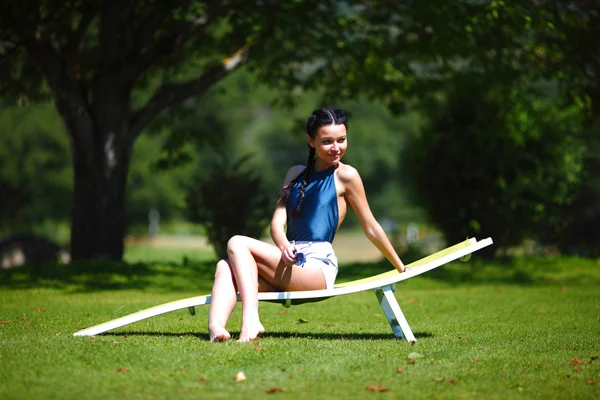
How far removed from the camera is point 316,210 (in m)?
6.47

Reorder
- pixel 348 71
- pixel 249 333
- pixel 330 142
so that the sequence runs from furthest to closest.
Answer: pixel 348 71 → pixel 330 142 → pixel 249 333

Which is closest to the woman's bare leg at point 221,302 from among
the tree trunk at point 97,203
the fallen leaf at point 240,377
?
the fallen leaf at point 240,377

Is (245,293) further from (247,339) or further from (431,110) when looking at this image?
(431,110)

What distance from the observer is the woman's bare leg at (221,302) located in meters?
6.12

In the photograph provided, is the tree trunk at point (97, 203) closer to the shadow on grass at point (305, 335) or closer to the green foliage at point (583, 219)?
the shadow on grass at point (305, 335)

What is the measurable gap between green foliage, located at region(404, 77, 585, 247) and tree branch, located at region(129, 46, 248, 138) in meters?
4.17

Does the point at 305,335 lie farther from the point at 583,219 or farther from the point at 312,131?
the point at 583,219

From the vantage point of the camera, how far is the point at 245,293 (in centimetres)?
614

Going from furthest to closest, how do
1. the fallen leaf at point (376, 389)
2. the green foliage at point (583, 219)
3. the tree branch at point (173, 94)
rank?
the green foliage at point (583, 219) → the tree branch at point (173, 94) → the fallen leaf at point (376, 389)

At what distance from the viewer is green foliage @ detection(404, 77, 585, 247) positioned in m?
16.3

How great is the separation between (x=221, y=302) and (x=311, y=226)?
87cm

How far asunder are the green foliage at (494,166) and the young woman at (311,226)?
1007 cm

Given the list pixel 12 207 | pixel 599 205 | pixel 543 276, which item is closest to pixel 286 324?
pixel 543 276

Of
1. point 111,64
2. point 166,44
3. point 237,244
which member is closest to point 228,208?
point 166,44
